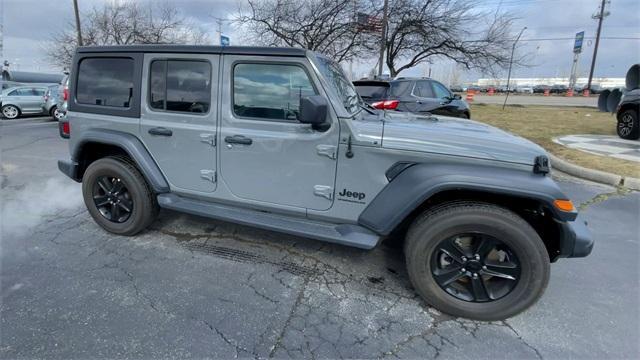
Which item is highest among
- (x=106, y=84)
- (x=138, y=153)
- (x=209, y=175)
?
(x=106, y=84)

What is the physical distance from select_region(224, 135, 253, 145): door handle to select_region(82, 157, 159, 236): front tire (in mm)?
1108

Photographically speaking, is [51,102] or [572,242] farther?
[51,102]

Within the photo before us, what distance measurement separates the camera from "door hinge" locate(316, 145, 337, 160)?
2.68 meters

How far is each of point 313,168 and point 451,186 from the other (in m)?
1.02

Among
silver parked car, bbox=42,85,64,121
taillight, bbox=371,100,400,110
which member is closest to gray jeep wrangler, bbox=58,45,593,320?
taillight, bbox=371,100,400,110

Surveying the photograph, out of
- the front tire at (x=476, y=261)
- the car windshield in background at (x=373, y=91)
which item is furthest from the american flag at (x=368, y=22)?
the front tire at (x=476, y=261)

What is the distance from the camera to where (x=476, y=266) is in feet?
8.20

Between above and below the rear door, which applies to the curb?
below

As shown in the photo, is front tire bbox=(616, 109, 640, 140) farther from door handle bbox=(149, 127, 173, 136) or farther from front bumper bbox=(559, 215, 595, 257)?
door handle bbox=(149, 127, 173, 136)

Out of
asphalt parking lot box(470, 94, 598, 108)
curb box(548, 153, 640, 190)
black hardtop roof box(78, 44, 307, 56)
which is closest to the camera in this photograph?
black hardtop roof box(78, 44, 307, 56)

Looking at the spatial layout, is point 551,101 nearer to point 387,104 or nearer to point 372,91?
point 372,91

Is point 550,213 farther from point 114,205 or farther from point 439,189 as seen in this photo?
point 114,205

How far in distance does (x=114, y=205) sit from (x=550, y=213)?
3826 mm

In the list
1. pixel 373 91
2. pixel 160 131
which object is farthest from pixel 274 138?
pixel 373 91
